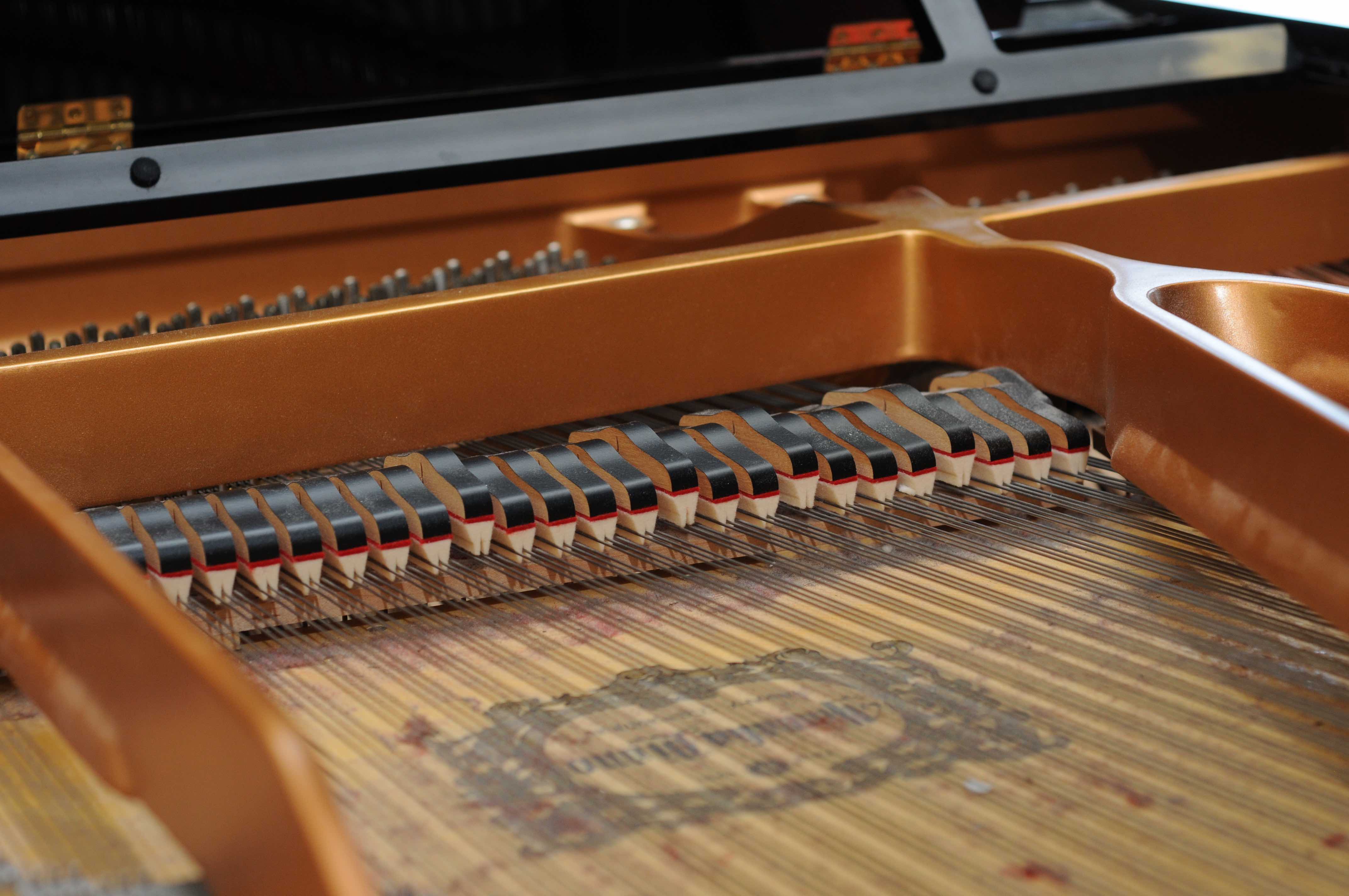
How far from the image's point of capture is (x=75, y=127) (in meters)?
2.03

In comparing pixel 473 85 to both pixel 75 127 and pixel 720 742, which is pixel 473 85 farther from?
pixel 720 742

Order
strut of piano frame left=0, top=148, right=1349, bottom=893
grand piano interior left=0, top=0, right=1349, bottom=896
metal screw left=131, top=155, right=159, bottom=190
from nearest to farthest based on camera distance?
1. strut of piano frame left=0, top=148, right=1349, bottom=893
2. grand piano interior left=0, top=0, right=1349, bottom=896
3. metal screw left=131, top=155, right=159, bottom=190

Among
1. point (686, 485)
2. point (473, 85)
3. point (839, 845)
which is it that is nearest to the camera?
point (839, 845)

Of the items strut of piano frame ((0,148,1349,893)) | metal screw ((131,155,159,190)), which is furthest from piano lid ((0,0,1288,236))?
strut of piano frame ((0,148,1349,893))

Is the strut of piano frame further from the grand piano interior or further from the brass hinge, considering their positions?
the brass hinge

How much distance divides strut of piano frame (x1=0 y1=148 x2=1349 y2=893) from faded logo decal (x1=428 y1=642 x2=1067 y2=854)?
264mm

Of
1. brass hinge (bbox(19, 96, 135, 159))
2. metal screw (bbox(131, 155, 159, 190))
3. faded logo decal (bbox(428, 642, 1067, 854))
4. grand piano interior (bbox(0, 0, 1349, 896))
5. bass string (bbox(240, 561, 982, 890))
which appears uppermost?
brass hinge (bbox(19, 96, 135, 159))

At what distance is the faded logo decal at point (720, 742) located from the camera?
3.43 feet

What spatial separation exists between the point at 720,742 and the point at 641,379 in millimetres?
675

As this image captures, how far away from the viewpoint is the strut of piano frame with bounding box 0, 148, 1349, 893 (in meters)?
0.87

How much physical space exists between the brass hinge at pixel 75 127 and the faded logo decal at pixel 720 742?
4.08ft

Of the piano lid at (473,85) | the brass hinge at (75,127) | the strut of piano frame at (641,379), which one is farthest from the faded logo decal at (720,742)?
the brass hinge at (75,127)

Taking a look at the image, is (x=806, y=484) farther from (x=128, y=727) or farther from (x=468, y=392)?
(x=128, y=727)

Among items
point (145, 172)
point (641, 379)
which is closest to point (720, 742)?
point (641, 379)
